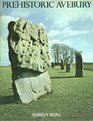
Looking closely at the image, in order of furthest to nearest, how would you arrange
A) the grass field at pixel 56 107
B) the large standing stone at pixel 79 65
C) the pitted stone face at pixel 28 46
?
1. the large standing stone at pixel 79 65
2. the pitted stone face at pixel 28 46
3. the grass field at pixel 56 107

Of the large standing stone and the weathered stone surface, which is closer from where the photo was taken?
the weathered stone surface

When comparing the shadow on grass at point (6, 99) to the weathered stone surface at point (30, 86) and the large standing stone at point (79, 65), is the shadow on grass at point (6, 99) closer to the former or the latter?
the weathered stone surface at point (30, 86)

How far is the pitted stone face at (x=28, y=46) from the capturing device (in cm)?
1077

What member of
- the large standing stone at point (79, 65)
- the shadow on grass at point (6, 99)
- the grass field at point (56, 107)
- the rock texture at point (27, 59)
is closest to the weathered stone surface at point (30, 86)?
the rock texture at point (27, 59)

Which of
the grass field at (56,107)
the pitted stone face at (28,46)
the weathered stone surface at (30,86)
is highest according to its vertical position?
the pitted stone face at (28,46)

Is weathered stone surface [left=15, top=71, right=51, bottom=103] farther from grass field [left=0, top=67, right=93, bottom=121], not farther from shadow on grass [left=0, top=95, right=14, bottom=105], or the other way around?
shadow on grass [left=0, top=95, right=14, bottom=105]

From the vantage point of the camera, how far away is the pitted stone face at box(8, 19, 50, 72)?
1077 cm

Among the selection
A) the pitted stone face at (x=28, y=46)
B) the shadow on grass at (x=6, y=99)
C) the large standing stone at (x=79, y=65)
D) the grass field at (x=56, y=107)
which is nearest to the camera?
the grass field at (x=56, y=107)

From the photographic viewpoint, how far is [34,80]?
11242 millimetres

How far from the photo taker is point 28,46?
36.7ft

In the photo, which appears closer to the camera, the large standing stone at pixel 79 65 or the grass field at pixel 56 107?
the grass field at pixel 56 107

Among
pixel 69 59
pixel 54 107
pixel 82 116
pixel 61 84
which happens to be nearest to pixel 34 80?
pixel 54 107

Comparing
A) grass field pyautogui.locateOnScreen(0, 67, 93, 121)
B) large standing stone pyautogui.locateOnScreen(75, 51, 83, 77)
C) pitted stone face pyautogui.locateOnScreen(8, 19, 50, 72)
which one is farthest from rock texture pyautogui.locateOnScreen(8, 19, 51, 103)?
large standing stone pyautogui.locateOnScreen(75, 51, 83, 77)

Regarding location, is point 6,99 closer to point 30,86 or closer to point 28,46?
point 30,86
